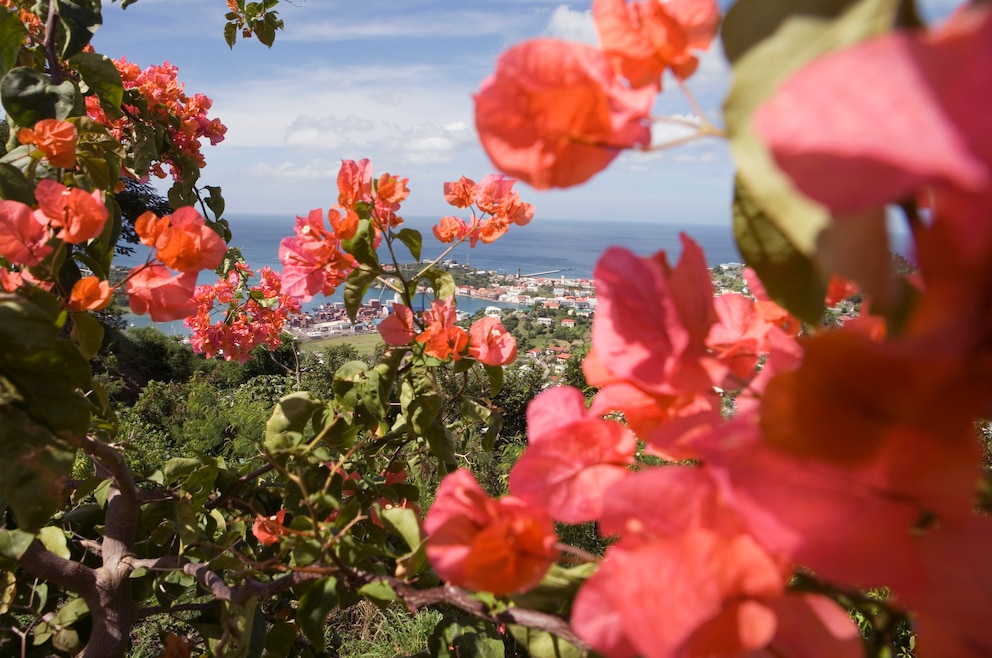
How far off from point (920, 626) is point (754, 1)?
20 cm

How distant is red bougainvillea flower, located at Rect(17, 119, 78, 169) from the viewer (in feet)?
2.13

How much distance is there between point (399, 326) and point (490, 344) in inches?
5.4

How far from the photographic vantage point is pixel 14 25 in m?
0.73

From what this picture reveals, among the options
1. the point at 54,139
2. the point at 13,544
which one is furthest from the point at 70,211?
the point at 13,544

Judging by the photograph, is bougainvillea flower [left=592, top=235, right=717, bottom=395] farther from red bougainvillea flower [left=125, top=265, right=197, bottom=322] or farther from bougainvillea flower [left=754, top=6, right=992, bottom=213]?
red bougainvillea flower [left=125, top=265, right=197, bottom=322]

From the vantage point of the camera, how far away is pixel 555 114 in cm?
23

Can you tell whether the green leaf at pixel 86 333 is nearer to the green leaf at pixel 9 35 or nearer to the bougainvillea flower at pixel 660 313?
the green leaf at pixel 9 35

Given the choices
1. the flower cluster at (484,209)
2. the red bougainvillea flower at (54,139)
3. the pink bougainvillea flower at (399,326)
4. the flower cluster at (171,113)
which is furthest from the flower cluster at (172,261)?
the flower cluster at (171,113)

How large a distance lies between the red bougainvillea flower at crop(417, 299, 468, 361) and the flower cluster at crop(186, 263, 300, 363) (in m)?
→ 1.68

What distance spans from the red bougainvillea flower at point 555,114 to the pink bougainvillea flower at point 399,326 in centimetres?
65

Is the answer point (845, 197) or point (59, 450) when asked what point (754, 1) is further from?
point (59, 450)

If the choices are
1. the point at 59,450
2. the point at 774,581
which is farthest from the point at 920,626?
the point at 59,450

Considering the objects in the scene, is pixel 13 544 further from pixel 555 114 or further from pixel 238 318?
pixel 238 318

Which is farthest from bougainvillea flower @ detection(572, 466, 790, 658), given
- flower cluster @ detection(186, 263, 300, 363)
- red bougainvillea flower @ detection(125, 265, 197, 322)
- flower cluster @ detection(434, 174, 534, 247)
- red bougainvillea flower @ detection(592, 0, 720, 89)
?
flower cluster @ detection(186, 263, 300, 363)
